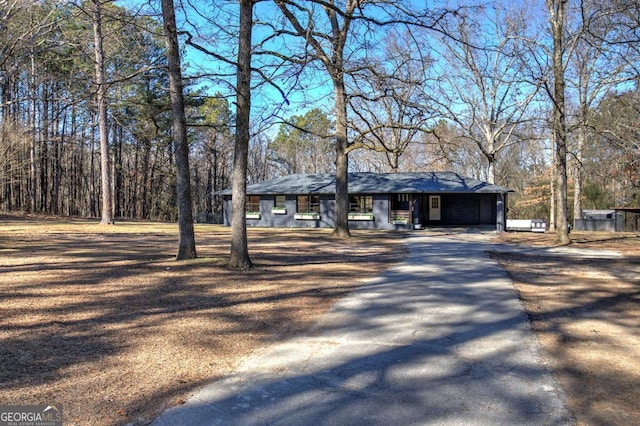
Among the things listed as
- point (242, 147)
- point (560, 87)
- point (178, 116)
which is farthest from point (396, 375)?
point (560, 87)

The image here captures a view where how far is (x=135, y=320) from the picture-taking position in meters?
5.91

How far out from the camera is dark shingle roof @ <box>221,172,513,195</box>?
27897 millimetres

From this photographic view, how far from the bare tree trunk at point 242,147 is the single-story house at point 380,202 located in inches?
740

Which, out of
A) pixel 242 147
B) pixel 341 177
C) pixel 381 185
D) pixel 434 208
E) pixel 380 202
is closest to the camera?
pixel 242 147

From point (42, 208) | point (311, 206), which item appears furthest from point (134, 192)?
point (311, 206)

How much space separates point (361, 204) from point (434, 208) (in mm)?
5773

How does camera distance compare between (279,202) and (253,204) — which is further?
(253,204)

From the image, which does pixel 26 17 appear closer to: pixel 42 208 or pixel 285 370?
pixel 285 370

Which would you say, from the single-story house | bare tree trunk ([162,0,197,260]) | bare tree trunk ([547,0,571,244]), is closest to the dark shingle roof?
the single-story house

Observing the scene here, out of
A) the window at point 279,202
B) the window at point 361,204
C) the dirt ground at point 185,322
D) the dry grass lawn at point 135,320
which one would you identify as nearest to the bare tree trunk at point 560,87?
the dirt ground at point 185,322

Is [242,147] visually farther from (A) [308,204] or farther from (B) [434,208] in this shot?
(B) [434,208]

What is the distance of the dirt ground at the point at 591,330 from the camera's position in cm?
364

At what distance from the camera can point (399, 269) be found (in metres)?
10.7

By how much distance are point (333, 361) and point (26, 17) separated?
14.8m
